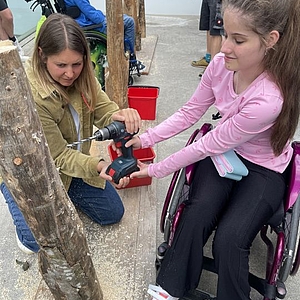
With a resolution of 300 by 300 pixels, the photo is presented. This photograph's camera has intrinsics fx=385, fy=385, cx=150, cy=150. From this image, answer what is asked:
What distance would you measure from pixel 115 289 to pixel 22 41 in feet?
15.3

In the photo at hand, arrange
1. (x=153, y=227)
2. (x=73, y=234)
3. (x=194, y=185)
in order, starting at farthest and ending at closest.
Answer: (x=153, y=227) → (x=194, y=185) → (x=73, y=234)

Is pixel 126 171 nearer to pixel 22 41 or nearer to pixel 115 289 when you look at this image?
pixel 115 289

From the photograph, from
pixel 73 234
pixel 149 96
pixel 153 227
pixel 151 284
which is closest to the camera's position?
pixel 73 234

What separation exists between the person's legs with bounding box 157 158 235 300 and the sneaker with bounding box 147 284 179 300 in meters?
0.06

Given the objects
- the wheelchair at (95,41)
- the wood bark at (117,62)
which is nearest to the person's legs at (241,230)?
the wood bark at (117,62)

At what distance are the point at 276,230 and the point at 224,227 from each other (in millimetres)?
237

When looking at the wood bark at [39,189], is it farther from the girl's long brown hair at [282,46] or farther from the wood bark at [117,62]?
the wood bark at [117,62]

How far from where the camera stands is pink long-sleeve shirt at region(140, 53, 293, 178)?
1295 millimetres

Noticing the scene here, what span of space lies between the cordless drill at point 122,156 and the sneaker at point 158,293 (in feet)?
1.46

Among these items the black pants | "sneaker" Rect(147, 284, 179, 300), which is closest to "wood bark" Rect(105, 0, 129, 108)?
the black pants

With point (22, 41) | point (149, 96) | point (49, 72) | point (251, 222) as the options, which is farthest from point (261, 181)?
point (22, 41)

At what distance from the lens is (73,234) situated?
1.29 meters

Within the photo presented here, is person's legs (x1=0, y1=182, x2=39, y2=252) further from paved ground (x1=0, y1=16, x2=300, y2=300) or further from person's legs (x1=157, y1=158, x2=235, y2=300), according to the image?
person's legs (x1=157, y1=158, x2=235, y2=300)

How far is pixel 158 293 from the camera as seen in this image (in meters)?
1.50
